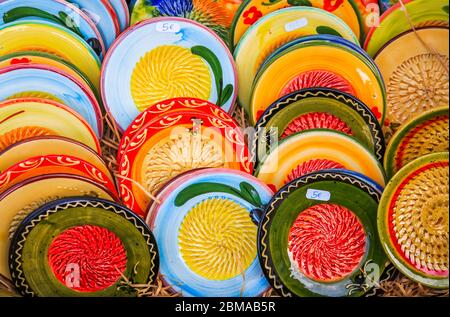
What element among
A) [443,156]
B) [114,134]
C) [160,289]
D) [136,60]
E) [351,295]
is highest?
[136,60]

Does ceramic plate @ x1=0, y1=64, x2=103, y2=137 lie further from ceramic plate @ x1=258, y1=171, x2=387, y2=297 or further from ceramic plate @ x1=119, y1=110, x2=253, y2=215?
ceramic plate @ x1=258, y1=171, x2=387, y2=297

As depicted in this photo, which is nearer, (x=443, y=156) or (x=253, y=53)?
(x=443, y=156)

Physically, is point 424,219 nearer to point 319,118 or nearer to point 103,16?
point 319,118

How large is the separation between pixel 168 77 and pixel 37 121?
0.36m

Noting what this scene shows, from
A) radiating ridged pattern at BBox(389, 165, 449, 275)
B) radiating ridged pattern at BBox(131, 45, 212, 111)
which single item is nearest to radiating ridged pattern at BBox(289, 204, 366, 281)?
radiating ridged pattern at BBox(389, 165, 449, 275)

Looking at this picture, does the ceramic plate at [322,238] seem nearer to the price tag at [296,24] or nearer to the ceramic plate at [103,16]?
the price tag at [296,24]

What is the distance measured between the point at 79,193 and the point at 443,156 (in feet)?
2.75

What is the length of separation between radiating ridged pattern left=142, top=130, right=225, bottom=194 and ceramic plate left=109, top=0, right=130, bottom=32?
1.27 feet

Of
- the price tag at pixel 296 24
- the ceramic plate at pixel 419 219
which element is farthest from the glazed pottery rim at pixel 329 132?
the price tag at pixel 296 24

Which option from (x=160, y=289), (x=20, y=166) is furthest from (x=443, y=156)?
(x=20, y=166)

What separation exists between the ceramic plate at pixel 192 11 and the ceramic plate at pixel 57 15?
121mm

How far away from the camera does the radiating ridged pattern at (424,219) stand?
1.61 m

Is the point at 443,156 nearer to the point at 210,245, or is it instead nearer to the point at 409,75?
the point at 409,75

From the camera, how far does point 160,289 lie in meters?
1.63
